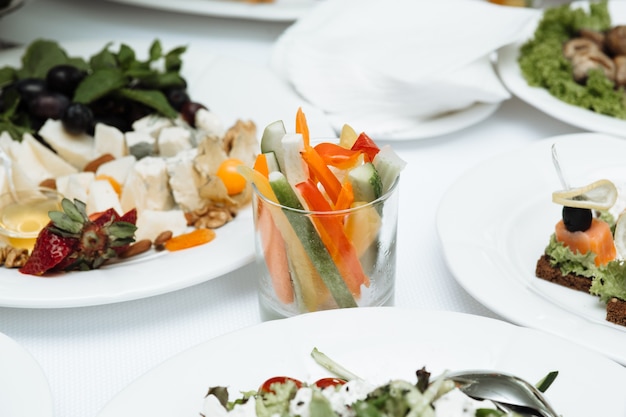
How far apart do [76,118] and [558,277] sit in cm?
90

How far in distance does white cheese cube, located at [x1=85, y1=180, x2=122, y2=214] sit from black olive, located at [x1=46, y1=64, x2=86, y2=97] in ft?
1.18

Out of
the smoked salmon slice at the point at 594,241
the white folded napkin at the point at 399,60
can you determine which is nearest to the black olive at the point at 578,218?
the smoked salmon slice at the point at 594,241

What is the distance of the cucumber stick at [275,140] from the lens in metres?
1.00

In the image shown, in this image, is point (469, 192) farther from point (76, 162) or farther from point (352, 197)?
point (76, 162)

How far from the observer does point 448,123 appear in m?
1.58

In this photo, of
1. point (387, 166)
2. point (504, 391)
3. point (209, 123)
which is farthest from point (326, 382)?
point (209, 123)

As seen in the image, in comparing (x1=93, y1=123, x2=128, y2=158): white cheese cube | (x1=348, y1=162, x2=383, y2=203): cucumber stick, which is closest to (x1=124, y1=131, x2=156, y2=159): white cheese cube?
(x1=93, y1=123, x2=128, y2=158): white cheese cube

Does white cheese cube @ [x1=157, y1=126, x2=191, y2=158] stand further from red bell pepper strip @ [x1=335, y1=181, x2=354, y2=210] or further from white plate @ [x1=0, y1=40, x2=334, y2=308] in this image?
red bell pepper strip @ [x1=335, y1=181, x2=354, y2=210]

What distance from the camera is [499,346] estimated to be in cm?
88

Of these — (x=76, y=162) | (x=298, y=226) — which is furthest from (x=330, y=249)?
(x=76, y=162)

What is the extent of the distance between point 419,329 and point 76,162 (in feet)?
2.72

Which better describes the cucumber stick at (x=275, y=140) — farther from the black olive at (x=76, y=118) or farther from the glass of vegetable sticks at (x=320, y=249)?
the black olive at (x=76, y=118)

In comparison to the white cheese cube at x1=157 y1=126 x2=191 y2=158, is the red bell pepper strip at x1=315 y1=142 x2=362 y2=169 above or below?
above

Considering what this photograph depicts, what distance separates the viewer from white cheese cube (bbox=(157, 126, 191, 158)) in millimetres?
1419
